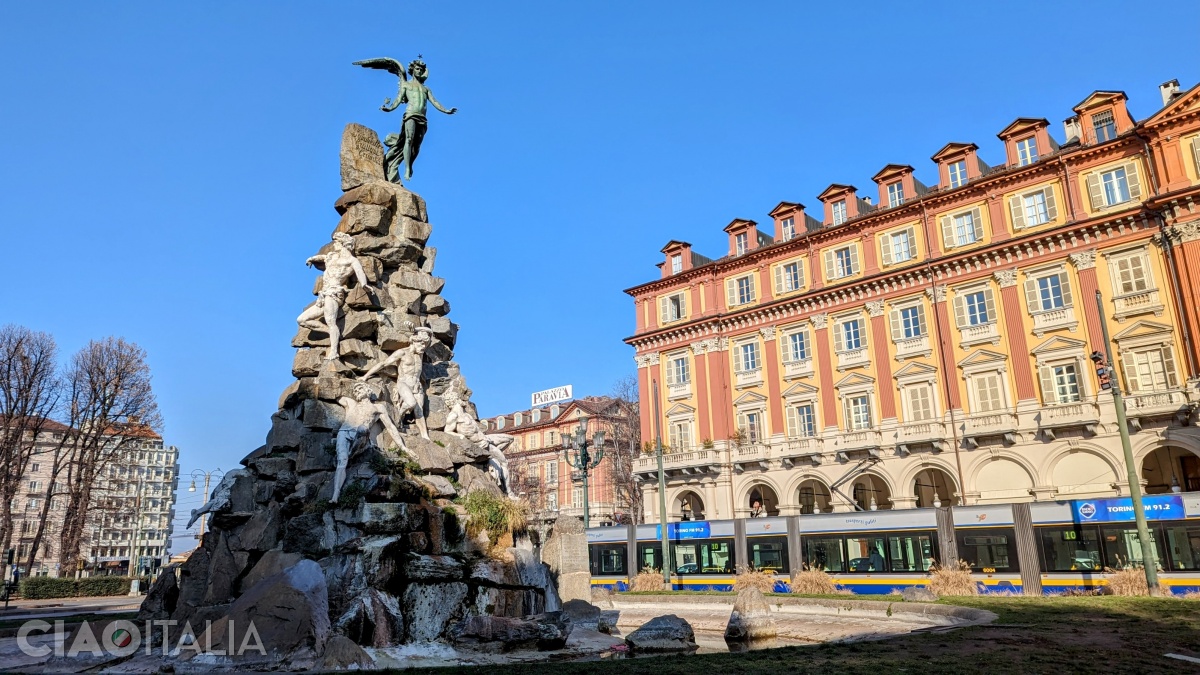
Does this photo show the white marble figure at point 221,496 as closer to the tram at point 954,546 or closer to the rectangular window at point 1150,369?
the tram at point 954,546

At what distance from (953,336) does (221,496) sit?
34.8m

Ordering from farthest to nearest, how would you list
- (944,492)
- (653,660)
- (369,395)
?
(944,492), (369,395), (653,660)

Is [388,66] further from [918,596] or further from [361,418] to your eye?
[918,596]

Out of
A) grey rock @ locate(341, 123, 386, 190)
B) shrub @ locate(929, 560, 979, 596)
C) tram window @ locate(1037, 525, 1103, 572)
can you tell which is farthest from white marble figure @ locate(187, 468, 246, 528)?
tram window @ locate(1037, 525, 1103, 572)

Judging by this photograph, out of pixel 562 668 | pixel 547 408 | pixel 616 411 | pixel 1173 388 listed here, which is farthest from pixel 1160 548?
pixel 547 408

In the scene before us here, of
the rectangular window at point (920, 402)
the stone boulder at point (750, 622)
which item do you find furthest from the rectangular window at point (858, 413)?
the stone boulder at point (750, 622)

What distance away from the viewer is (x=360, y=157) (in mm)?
19062

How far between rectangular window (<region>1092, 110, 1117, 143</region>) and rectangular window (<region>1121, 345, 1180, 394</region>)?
10.1 m

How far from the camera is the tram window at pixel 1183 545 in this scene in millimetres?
21016

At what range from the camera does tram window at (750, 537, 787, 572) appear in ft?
90.2

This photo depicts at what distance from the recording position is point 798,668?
846 centimetres

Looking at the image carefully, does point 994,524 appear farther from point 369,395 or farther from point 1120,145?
point 1120,145

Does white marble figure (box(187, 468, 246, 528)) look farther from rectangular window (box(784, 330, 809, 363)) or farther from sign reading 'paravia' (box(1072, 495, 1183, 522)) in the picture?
rectangular window (box(784, 330, 809, 363))

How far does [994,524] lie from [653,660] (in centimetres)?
1803
